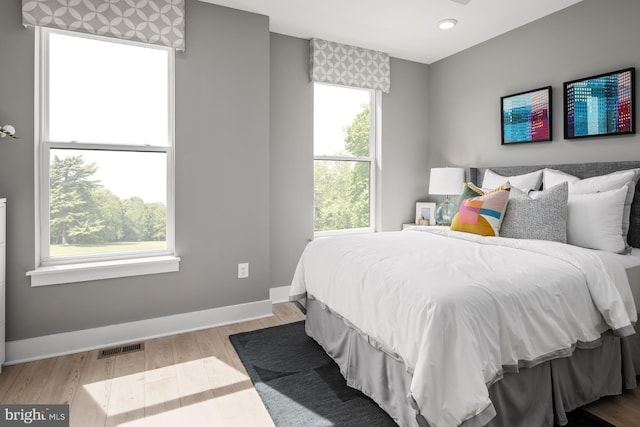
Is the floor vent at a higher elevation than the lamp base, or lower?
lower

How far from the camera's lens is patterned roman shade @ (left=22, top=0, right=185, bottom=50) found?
2.40 meters

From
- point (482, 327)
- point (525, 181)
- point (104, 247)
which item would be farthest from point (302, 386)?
point (525, 181)

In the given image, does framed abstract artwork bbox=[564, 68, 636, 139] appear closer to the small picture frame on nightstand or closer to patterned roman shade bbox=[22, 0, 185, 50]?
the small picture frame on nightstand

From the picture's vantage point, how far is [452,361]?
1333 mm

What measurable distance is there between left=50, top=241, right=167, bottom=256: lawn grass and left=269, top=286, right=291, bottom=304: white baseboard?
1.15 meters

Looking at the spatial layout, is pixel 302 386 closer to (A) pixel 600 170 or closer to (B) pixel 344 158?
(B) pixel 344 158

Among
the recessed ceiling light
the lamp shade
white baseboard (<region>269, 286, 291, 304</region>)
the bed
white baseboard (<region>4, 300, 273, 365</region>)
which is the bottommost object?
white baseboard (<region>4, 300, 273, 365</region>)

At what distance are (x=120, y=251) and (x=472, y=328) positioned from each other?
257 centimetres

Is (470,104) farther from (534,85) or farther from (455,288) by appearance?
(455,288)

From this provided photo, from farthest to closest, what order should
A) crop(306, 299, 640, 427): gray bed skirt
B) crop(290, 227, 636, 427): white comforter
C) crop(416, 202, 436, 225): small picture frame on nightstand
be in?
crop(416, 202, 436, 225): small picture frame on nightstand, crop(306, 299, 640, 427): gray bed skirt, crop(290, 227, 636, 427): white comforter

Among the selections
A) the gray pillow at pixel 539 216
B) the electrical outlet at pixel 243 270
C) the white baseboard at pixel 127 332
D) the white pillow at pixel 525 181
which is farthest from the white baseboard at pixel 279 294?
the white pillow at pixel 525 181

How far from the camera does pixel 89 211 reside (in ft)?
8.83

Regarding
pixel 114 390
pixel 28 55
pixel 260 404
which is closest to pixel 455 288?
pixel 260 404

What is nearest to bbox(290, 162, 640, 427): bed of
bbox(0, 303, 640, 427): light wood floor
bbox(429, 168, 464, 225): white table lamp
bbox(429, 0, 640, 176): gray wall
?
bbox(0, 303, 640, 427): light wood floor
